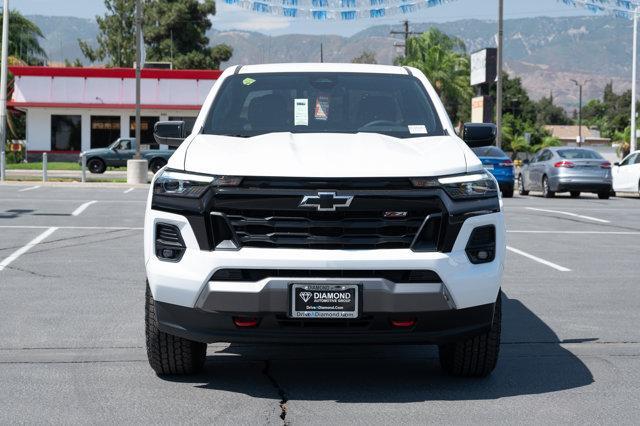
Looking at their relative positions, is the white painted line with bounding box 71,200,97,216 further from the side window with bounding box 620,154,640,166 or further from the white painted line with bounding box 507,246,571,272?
the side window with bounding box 620,154,640,166

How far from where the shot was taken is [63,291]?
9.69 metres

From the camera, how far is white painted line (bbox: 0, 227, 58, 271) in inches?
456

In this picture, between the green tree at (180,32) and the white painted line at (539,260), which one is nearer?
the white painted line at (539,260)

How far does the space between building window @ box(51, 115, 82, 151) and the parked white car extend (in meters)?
30.3

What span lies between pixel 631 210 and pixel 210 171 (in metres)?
18.3

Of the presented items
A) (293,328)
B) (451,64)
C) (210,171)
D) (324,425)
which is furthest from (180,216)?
(451,64)

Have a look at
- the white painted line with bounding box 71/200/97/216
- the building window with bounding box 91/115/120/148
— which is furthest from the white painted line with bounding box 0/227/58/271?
the building window with bounding box 91/115/120/148

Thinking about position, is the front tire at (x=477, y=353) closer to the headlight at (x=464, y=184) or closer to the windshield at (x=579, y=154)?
the headlight at (x=464, y=184)

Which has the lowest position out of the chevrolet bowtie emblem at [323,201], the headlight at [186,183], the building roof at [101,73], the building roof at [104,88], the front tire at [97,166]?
the front tire at [97,166]

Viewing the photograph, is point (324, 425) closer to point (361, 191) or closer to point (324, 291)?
point (324, 291)

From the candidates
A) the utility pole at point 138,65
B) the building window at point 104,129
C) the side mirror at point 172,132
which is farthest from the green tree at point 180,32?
the side mirror at point 172,132

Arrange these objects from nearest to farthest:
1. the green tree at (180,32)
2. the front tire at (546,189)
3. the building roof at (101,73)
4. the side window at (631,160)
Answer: the front tire at (546,189) < the side window at (631,160) < the building roof at (101,73) < the green tree at (180,32)

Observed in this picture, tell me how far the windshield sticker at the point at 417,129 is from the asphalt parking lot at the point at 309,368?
1.49m

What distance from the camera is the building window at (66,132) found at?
173 feet
